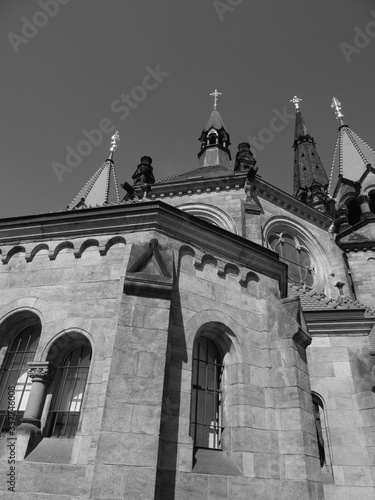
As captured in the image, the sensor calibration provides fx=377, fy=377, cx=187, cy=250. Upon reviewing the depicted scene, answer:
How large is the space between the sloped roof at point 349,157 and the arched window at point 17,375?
27404 mm

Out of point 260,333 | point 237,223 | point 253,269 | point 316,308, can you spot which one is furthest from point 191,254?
point 237,223

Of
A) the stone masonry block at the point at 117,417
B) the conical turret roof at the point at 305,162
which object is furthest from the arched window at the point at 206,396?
the conical turret roof at the point at 305,162

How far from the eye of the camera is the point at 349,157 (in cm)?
3275

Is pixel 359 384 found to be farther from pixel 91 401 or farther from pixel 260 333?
pixel 91 401

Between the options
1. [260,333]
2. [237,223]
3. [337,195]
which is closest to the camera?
[260,333]

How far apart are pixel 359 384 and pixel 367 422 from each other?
864 millimetres

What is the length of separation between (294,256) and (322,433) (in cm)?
975

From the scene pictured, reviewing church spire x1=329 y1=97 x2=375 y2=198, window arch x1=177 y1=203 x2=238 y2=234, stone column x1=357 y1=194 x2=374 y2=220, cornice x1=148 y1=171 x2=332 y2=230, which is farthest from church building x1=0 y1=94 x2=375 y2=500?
church spire x1=329 y1=97 x2=375 y2=198

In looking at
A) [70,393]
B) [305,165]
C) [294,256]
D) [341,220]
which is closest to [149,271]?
[70,393]

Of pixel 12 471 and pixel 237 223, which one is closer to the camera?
pixel 12 471

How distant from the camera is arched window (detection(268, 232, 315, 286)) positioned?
17.6 metres

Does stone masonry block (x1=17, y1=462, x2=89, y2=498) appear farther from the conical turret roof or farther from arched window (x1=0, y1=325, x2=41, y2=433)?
the conical turret roof

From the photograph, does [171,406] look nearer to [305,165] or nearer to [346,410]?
[346,410]

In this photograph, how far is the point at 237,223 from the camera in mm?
16000
